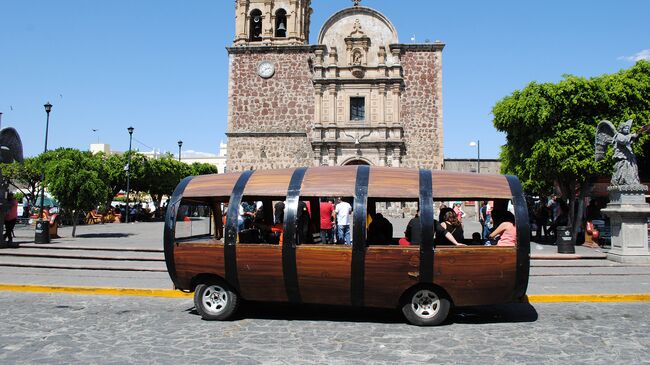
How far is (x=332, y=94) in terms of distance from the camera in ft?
108

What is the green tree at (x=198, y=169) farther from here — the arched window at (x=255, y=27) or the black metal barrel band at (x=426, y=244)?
the black metal barrel band at (x=426, y=244)

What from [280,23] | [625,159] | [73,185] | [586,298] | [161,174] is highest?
[280,23]

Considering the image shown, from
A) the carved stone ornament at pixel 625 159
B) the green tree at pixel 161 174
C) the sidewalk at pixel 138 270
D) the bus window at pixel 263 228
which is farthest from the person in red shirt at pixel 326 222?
the green tree at pixel 161 174

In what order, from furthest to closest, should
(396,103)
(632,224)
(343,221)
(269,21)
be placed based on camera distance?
(269,21)
(396,103)
(343,221)
(632,224)

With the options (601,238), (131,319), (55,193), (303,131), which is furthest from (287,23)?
(131,319)

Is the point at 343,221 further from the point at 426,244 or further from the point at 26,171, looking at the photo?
the point at 26,171

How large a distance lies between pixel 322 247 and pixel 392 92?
2736 centimetres

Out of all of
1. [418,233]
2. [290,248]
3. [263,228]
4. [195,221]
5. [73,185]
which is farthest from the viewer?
[73,185]

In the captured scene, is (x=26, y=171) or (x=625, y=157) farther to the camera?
(x=26, y=171)

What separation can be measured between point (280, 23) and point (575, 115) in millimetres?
21699

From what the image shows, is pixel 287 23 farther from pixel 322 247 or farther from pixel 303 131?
pixel 322 247

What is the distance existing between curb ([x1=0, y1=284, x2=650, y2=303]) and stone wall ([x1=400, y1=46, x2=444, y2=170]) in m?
24.2

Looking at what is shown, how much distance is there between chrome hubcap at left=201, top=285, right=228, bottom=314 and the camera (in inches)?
268

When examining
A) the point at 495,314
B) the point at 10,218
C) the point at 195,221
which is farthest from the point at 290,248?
the point at 10,218
